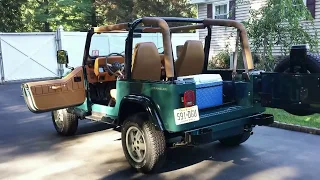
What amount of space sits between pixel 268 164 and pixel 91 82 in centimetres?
322

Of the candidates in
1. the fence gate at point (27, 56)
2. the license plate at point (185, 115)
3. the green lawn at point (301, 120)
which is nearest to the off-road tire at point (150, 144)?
the license plate at point (185, 115)

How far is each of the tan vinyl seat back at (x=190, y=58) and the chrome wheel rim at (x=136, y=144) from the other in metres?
1.32

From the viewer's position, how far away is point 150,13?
1017 inches

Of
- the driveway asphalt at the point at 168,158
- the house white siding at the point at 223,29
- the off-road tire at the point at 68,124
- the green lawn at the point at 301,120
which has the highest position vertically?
the house white siding at the point at 223,29

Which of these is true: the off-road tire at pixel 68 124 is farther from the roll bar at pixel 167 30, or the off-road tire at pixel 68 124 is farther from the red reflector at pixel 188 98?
the red reflector at pixel 188 98

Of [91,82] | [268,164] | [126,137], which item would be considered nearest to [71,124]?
[91,82]

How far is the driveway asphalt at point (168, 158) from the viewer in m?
4.50

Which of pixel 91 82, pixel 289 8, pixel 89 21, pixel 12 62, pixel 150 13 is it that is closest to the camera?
pixel 91 82

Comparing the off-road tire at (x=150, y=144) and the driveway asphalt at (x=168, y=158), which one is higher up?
the off-road tire at (x=150, y=144)

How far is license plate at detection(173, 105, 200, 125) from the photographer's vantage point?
395 centimetres

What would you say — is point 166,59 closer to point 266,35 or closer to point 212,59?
point 266,35

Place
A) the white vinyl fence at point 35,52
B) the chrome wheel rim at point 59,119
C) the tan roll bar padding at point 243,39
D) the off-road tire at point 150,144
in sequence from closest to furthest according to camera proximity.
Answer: the off-road tire at point 150,144 < the tan roll bar padding at point 243,39 < the chrome wheel rim at point 59,119 < the white vinyl fence at point 35,52

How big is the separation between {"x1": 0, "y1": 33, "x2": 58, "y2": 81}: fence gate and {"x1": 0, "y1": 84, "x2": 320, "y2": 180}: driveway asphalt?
400 inches

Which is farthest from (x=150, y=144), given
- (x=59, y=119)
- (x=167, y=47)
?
(x=59, y=119)
